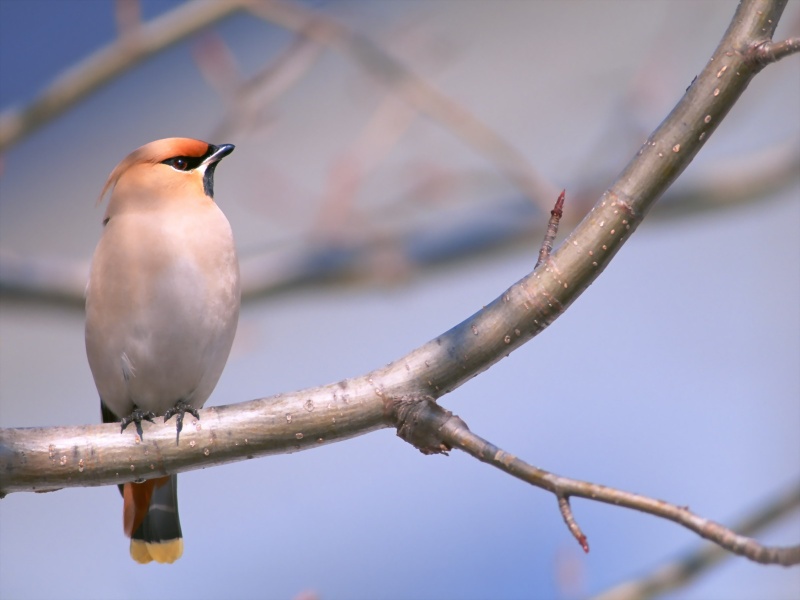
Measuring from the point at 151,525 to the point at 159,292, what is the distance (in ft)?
2.51

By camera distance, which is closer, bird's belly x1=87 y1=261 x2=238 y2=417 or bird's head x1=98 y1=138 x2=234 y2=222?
bird's belly x1=87 y1=261 x2=238 y2=417

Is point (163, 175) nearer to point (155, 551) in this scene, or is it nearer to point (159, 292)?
point (159, 292)

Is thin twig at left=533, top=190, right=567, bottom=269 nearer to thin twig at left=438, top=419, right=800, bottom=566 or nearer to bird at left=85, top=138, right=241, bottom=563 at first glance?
thin twig at left=438, top=419, right=800, bottom=566

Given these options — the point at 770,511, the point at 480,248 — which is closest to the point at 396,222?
the point at 480,248

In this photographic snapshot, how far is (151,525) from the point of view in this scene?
301 centimetres

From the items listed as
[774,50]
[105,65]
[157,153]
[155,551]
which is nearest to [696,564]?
[155,551]

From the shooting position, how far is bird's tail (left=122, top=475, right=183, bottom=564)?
2998 millimetres

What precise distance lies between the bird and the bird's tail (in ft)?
0.84

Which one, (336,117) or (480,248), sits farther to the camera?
(336,117)

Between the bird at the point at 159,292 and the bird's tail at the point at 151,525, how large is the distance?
257 millimetres

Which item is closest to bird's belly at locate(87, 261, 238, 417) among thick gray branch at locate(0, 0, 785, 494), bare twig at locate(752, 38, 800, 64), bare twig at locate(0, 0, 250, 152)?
thick gray branch at locate(0, 0, 785, 494)

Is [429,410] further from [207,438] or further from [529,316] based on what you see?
[207,438]

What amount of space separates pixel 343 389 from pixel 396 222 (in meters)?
3.83

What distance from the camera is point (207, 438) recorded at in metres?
2.11
